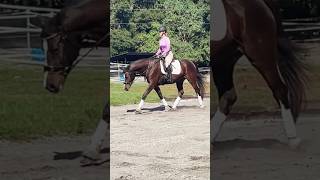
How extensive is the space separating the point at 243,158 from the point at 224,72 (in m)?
0.79

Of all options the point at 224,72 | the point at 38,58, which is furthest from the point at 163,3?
the point at 38,58

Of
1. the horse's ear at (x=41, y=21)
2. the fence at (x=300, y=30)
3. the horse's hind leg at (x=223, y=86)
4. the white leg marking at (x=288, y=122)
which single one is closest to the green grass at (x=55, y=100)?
the horse's hind leg at (x=223, y=86)

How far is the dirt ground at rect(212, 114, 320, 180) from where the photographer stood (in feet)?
16.0

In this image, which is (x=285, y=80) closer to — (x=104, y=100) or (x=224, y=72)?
(x=224, y=72)

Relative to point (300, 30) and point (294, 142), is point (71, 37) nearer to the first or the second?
point (300, 30)

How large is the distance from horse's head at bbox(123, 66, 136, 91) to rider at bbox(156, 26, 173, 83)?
267mm

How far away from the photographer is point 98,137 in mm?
4609

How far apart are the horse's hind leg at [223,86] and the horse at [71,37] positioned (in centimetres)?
93

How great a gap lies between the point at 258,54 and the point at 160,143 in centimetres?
115

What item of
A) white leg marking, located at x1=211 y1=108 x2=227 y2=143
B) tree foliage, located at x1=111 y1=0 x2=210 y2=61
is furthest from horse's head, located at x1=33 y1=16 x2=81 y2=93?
white leg marking, located at x1=211 y1=108 x2=227 y2=143

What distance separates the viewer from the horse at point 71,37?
178 inches

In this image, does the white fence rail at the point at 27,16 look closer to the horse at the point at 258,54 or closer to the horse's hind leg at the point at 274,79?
the horse at the point at 258,54

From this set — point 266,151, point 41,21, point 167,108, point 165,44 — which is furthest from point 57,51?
point 266,151

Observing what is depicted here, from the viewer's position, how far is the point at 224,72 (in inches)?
187
